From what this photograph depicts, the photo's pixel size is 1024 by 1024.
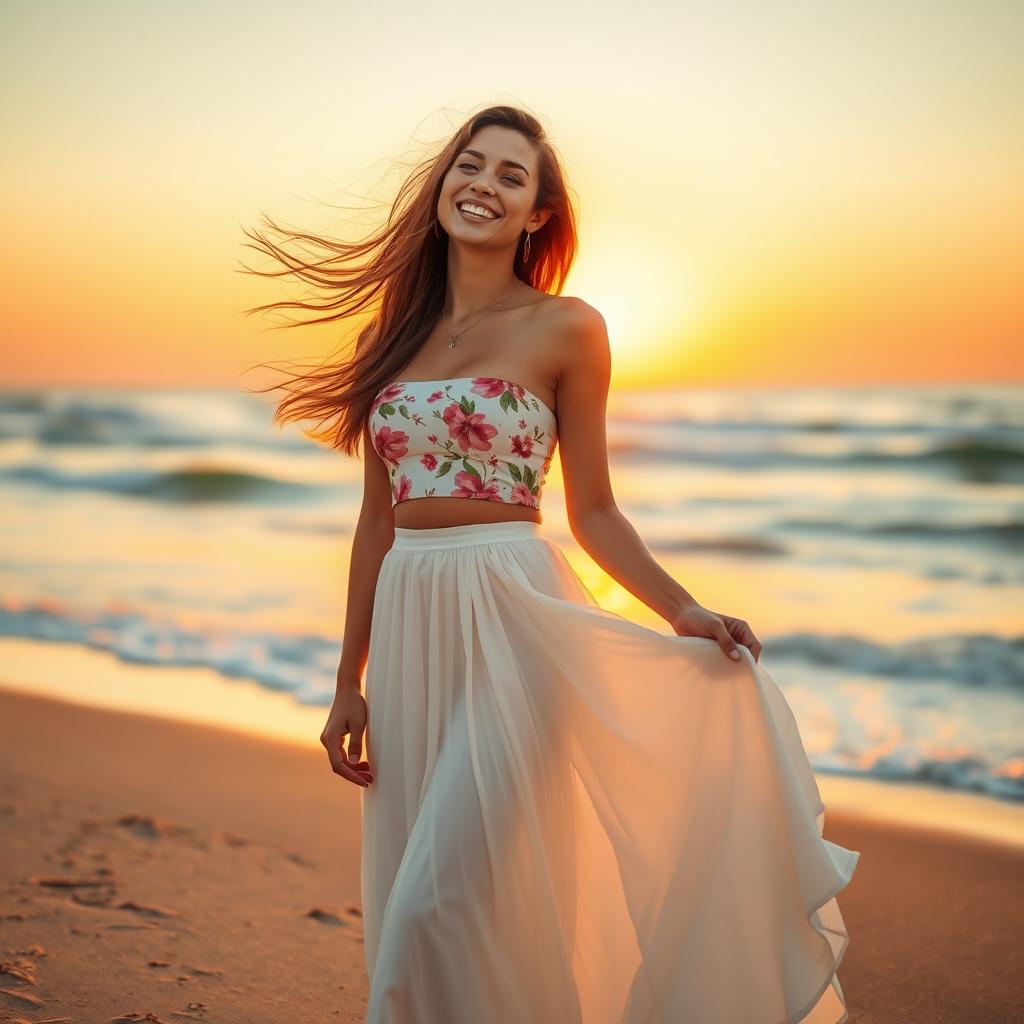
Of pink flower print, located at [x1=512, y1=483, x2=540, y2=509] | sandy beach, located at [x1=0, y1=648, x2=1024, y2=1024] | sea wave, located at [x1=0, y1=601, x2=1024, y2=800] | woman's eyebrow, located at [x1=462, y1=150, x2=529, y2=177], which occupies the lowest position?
sandy beach, located at [x1=0, y1=648, x2=1024, y2=1024]

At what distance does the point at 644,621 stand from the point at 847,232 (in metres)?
12.6

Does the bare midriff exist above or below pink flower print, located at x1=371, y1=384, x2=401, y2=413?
below

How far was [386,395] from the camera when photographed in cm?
296

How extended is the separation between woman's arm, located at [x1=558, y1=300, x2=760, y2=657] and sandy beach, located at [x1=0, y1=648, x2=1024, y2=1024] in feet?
4.89

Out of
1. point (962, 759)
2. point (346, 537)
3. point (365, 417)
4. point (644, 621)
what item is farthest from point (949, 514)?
point (365, 417)

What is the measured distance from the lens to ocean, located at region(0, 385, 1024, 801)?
7609 millimetres

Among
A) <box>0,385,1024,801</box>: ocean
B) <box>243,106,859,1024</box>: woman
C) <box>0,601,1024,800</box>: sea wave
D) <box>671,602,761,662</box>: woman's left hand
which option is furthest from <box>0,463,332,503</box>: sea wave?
<box>671,602,761,662</box>: woman's left hand

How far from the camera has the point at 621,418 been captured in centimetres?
2691

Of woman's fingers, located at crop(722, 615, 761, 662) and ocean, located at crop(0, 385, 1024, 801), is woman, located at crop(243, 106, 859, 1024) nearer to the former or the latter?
woman's fingers, located at crop(722, 615, 761, 662)

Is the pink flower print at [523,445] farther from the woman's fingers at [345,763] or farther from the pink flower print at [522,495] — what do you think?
the woman's fingers at [345,763]

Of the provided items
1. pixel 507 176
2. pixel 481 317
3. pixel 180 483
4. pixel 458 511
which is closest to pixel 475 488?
pixel 458 511

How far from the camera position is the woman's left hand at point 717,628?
2707 mm

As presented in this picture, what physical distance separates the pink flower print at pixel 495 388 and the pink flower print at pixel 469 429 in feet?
0.17

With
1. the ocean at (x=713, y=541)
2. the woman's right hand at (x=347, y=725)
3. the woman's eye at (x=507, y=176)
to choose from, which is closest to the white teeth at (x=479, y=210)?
the woman's eye at (x=507, y=176)
